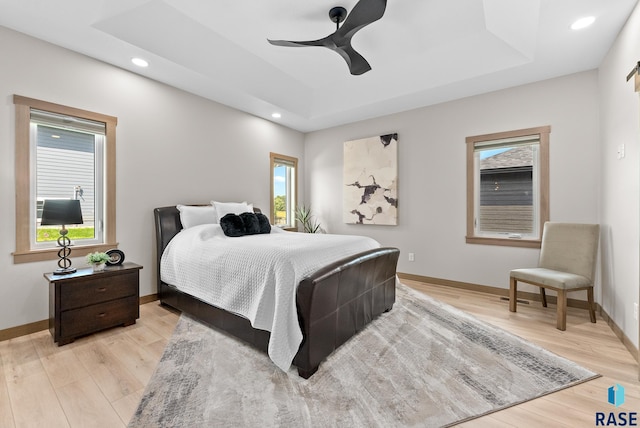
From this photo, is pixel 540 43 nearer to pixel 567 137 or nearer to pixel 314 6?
pixel 567 137

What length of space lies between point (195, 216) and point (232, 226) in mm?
675

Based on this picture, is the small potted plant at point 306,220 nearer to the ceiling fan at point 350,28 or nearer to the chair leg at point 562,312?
the ceiling fan at point 350,28

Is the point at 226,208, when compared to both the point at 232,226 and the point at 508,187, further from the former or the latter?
the point at 508,187

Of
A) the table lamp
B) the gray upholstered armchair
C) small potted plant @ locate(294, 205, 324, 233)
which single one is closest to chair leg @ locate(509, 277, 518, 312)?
the gray upholstered armchair

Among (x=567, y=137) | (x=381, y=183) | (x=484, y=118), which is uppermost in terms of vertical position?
(x=484, y=118)

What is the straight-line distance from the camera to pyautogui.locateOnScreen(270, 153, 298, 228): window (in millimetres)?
5359

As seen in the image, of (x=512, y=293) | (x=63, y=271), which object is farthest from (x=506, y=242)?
(x=63, y=271)

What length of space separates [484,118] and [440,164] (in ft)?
2.65

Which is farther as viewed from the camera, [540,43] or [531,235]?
[531,235]

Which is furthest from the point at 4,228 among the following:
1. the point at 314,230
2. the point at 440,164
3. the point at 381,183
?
the point at 440,164

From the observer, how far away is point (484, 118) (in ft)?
13.0

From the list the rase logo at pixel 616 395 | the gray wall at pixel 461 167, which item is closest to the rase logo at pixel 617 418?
the rase logo at pixel 616 395

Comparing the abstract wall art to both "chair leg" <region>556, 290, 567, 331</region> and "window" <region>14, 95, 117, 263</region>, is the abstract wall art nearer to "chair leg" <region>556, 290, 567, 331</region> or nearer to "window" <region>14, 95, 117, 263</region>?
"chair leg" <region>556, 290, 567, 331</region>

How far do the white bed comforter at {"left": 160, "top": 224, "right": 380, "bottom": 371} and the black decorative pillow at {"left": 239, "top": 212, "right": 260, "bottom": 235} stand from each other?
1.10 ft
